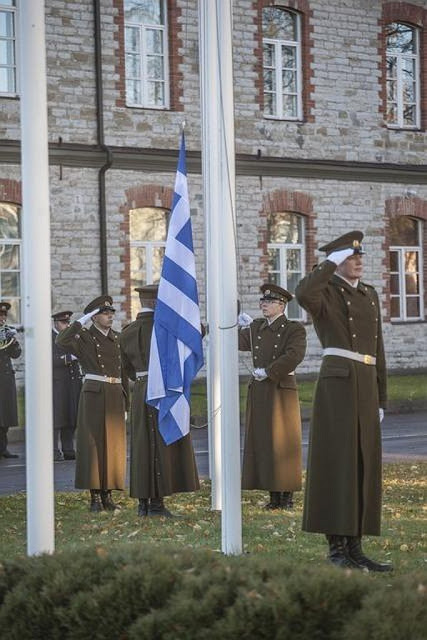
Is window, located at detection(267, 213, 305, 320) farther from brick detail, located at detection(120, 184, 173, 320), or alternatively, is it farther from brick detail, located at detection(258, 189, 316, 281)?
brick detail, located at detection(120, 184, 173, 320)

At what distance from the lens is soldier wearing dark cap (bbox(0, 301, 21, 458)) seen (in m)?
19.2

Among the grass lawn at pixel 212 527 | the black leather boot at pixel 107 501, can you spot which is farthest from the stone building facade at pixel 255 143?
the black leather boot at pixel 107 501

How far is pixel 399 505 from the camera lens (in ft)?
41.8

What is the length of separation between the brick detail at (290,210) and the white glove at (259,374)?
17.0 m

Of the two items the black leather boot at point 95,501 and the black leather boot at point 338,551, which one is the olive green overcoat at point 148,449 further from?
the black leather boot at point 338,551

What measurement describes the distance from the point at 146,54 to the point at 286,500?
1745 centimetres

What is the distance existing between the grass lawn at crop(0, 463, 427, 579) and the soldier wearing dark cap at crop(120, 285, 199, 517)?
24 centimetres

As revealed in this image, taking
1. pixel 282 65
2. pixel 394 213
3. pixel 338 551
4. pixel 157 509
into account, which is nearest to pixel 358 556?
pixel 338 551

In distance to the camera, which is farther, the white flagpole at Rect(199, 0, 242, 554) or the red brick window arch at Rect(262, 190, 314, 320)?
the red brick window arch at Rect(262, 190, 314, 320)

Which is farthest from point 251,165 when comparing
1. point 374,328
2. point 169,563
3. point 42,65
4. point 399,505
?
point 169,563

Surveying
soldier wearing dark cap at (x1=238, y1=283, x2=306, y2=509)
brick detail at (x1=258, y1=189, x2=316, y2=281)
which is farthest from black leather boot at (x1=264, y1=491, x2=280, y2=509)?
brick detail at (x1=258, y1=189, x2=316, y2=281)

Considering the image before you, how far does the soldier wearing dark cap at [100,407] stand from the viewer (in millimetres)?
13203

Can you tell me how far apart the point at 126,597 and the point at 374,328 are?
438 centimetres

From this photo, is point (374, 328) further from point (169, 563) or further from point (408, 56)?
point (408, 56)
